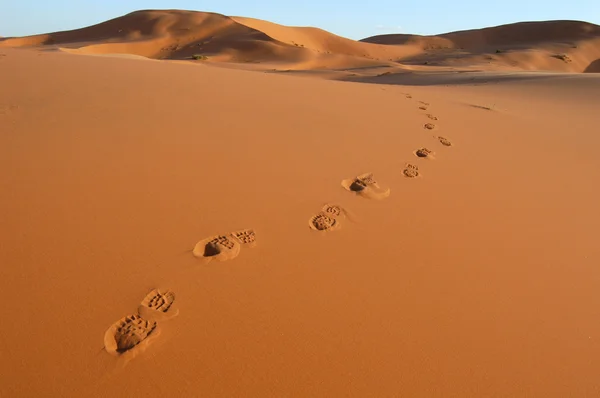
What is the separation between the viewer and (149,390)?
121 cm

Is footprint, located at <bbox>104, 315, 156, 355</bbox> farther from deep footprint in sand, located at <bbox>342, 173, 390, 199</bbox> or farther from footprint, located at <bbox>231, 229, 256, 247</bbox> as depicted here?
deep footprint in sand, located at <bbox>342, 173, 390, 199</bbox>

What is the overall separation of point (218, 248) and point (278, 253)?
0.28 meters

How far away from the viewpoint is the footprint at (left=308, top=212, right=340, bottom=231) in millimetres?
2155

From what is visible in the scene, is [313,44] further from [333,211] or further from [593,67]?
[333,211]

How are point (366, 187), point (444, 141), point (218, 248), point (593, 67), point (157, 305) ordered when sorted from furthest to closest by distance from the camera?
point (593, 67), point (444, 141), point (366, 187), point (218, 248), point (157, 305)

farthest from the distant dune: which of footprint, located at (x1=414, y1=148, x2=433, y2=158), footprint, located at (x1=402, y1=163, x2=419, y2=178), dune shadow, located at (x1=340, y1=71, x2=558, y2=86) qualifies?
footprint, located at (x1=402, y1=163, x2=419, y2=178)

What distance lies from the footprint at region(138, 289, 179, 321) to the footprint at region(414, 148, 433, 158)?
8.34 feet

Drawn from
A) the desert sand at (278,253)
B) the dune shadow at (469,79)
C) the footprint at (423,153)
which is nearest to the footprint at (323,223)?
the desert sand at (278,253)

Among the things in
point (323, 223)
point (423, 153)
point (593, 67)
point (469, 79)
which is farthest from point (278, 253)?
point (593, 67)

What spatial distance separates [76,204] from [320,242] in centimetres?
A: 126

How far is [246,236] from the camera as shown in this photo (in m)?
1.99

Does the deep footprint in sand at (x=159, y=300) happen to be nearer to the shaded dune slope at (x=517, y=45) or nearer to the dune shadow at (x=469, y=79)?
the dune shadow at (x=469, y=79)

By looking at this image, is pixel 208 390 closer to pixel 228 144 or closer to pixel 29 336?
pixel 29 336

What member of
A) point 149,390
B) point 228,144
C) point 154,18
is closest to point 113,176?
point 228,144
